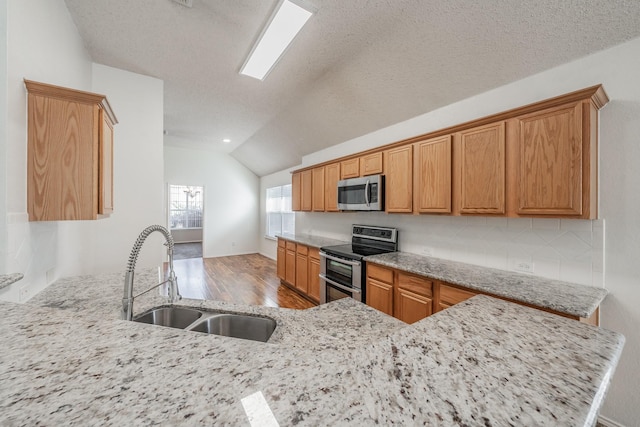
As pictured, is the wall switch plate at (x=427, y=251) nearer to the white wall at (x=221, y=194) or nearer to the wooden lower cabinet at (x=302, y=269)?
the wooden lower cabinet at (x=302, y=269)

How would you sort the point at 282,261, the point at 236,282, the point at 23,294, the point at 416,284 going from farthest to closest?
the point at 236,282, the point at 282,261, the point at 416,284, the point at 23,294

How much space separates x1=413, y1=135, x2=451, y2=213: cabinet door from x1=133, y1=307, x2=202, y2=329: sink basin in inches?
87.1

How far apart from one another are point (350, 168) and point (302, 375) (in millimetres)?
3244

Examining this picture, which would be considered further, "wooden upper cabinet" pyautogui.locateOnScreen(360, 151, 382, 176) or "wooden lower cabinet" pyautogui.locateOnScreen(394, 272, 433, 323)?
"wooden upper cabinet" pyautogui.locateOnScreen(360, 151, 382, 176)

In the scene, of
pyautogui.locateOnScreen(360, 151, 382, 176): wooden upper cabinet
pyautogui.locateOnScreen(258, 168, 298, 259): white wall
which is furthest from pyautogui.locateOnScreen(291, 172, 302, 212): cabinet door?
→ pyautogui.locateOnScreen(360, 151, 382, 176): wooden upper cabinet

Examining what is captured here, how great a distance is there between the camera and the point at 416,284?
2287 mm

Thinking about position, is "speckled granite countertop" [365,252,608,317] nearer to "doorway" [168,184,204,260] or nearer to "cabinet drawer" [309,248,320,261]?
"cabinet drawer" [309,248,320,261]

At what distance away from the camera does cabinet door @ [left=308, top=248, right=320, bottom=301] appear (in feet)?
12.0

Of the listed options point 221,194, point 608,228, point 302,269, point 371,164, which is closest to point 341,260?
point 302,269

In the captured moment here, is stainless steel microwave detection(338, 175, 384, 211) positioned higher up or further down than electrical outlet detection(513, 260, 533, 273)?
higher up

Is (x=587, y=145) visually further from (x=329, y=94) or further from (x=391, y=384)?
(x=329, y=94)

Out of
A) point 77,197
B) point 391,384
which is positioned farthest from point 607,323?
point 77,197

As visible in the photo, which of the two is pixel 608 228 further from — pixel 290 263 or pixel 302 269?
pixel 290 263

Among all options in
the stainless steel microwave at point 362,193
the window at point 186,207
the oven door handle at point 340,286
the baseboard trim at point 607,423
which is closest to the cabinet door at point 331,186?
the stainless steel microwave at point 362,193
